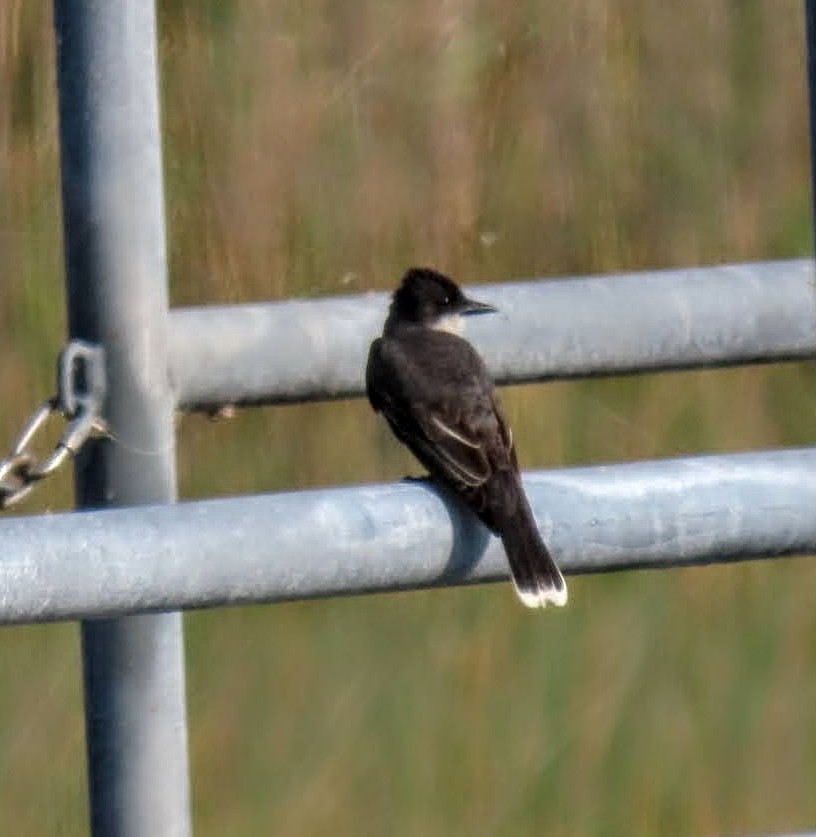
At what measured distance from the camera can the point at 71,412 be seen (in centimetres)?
289

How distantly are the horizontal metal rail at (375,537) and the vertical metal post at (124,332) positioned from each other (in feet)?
1.76

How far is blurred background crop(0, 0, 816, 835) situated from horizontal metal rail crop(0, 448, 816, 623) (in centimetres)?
239

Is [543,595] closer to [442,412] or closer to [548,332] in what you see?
[548,332]

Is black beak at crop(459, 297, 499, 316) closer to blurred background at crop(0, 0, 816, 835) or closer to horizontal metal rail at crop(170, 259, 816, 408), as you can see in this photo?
blurred background at crop(0, 0, 816, 835)

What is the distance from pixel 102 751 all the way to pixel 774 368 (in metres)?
2.75

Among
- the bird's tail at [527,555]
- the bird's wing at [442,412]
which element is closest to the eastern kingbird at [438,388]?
the bird's wing at [442,412]

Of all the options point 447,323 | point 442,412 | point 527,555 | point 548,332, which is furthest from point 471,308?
point 527,555

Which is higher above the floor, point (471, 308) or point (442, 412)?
point (471, 308)

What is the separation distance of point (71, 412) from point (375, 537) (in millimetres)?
744

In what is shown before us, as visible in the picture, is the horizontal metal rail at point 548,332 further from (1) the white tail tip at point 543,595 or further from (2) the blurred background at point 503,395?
(2) the blurred background at point 503,395

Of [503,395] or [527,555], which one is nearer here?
[527,555]

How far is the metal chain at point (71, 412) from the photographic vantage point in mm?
2820

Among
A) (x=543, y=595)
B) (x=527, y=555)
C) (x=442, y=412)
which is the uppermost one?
(x=442, y=412)

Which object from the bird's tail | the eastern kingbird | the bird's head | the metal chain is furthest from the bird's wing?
the metal chain
